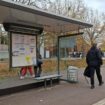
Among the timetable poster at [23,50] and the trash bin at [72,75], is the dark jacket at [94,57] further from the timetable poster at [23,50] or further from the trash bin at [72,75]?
the timetable poster at [23,50]

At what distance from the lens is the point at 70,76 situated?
1480 centimetres

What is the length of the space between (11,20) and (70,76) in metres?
4.27

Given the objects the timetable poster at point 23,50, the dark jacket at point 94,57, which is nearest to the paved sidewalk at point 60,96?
the dark jacket at point 94,57

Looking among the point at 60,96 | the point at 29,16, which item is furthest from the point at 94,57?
the point at 29,16

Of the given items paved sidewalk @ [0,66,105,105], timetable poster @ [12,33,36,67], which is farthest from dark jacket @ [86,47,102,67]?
timetable poster @ [12,33,36,67]

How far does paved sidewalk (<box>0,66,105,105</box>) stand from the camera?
9.82m

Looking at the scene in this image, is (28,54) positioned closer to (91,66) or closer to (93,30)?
(91,66)

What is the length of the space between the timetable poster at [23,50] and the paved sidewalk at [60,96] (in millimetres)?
1162

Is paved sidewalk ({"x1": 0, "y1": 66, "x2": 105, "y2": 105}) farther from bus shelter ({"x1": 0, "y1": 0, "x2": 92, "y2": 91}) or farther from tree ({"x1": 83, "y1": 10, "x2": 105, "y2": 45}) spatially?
tree ({"x1": 83, "y1": 10, "x2": 105, "y2": 45})

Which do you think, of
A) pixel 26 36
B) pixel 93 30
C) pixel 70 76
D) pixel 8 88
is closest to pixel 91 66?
pixel 70 76

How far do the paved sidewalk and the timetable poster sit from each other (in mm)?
1162

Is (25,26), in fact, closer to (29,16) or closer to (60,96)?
(29,16)

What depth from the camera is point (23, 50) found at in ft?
42.0

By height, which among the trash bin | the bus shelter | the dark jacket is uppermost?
the bus shelter
